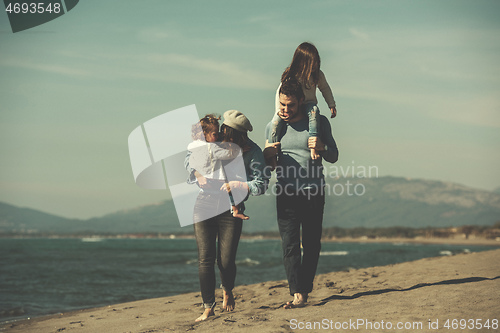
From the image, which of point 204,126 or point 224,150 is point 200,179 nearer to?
point 224,150

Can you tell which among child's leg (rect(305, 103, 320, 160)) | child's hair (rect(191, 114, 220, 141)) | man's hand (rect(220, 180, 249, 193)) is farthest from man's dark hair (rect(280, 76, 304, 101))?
man's hand (rect(220, 180, 249, 193))

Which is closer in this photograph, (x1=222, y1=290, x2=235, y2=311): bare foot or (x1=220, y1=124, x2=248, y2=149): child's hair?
(x1=220, y1=124, x2=248, y2=149): child's hair

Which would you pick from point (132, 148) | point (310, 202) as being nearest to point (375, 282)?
point (310, 202)

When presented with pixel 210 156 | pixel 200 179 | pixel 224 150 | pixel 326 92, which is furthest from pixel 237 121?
pixel 326 92

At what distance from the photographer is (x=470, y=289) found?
15.0 feet

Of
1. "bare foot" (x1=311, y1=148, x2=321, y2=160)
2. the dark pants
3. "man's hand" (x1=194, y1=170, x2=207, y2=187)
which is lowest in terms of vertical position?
the dark pants

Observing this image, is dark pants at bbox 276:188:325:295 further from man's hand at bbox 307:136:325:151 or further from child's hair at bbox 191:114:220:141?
child's hair at bbox 191:114:220:141

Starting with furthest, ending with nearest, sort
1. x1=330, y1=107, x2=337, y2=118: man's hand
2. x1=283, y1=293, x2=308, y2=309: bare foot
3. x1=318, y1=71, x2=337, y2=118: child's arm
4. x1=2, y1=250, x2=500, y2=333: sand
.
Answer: x1=330, y1=107, x2=337, y2=118: man's hand < x1=318, y1=71, x2=337, y2=118: child's arm < x1=283, y1=293, x2=308, y2=309: bare foot < x1=2, y1=250, x2=500, y2=333: sand

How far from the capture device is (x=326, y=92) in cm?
471

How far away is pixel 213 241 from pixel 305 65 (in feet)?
5.93

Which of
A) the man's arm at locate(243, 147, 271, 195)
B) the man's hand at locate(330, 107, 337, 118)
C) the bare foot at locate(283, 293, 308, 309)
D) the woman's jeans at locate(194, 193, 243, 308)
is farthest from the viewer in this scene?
the man's hand at locate(330, 107, 337, 118)

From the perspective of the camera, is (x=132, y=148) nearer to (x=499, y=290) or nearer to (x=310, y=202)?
Answer: (x=310, y=202)

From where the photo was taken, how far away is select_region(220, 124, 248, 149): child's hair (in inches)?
171

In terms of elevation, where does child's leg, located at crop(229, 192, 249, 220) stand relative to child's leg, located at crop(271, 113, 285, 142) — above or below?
below
